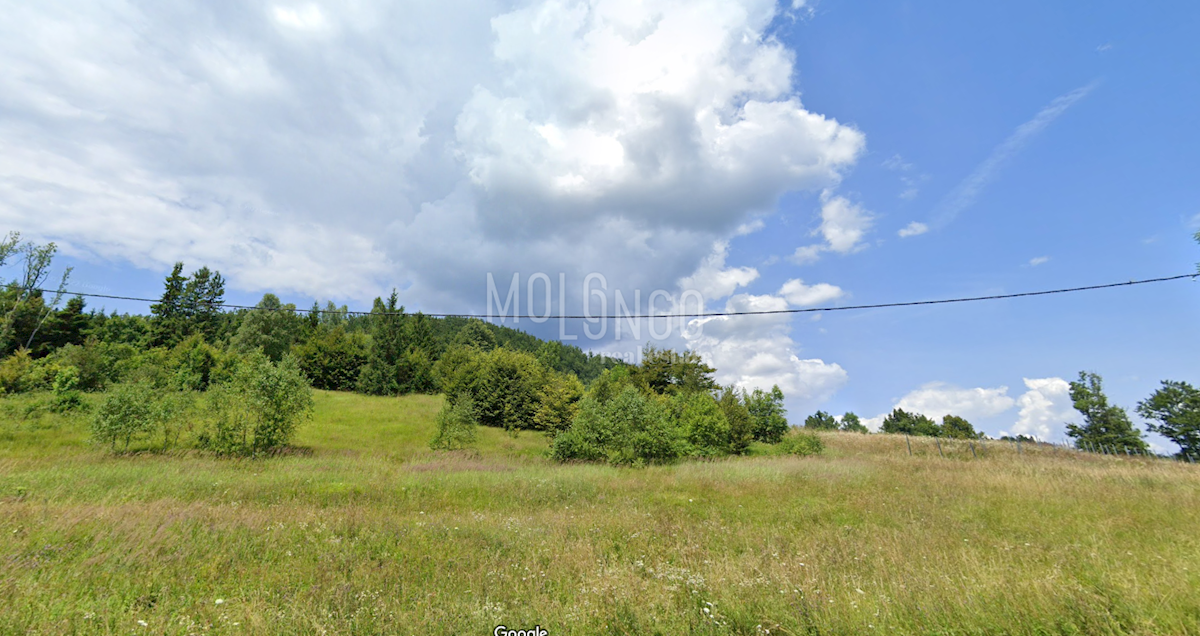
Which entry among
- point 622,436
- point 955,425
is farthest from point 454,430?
point 955,425

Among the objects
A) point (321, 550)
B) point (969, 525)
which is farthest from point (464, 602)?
point (969, 525)

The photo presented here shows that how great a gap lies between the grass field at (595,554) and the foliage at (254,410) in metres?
7.02

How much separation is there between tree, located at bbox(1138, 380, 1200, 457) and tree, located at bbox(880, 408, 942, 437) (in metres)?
46.9

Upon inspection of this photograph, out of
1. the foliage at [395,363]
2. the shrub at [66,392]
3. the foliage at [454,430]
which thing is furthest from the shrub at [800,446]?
the shrub at [66,392]

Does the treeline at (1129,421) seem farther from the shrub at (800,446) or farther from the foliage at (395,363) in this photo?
the foliage at (395,363)

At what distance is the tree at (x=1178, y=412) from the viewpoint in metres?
56.4

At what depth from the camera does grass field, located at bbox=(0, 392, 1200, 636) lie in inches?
182

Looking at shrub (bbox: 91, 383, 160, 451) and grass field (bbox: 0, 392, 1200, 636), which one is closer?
grass field (bbox: 0, 392, 1200, 636)

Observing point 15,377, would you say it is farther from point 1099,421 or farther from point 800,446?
point 1099,421

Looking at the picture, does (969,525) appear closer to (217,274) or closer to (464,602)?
(464,602)

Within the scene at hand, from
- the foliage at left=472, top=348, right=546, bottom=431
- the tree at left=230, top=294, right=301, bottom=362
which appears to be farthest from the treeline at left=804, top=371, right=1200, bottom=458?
the tree at left=230, top=294, right=301, bottom=362

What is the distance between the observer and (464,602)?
5.30 m

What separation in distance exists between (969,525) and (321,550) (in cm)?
1298

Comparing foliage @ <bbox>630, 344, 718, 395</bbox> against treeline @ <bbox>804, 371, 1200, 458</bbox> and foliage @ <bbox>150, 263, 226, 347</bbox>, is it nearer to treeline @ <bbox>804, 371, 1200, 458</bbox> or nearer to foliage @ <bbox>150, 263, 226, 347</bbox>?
treeline @ <bbox>804, 371, 1200, 458</bbox>
